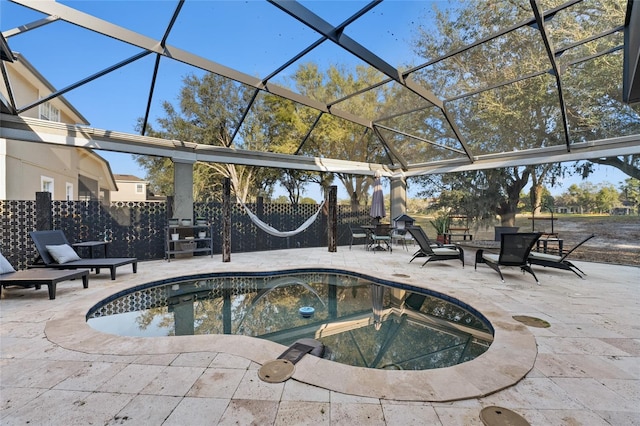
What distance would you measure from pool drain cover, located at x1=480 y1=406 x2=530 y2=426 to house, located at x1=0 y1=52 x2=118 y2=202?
7.00m

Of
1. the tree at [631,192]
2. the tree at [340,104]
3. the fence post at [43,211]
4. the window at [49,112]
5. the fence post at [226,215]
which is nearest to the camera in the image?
the fence post at [43,211]

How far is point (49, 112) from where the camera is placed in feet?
28.6

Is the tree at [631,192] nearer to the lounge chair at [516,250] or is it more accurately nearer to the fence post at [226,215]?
the lounge chair at [516,250]

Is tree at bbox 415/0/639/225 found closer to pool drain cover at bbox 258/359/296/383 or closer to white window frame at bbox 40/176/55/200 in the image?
pool drain cover at bbox 258/359/296/383

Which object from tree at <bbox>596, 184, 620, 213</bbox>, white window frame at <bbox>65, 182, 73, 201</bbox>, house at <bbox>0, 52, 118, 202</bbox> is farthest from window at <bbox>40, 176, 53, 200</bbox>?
tree at <bbox>596, 184, 620, 213</bbox>

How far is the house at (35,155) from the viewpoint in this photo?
256 inches

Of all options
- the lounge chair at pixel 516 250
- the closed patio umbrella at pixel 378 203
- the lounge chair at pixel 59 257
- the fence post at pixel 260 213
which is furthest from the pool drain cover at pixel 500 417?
the closed patio umbrella at pixel 378 203

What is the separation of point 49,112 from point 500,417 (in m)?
12.3

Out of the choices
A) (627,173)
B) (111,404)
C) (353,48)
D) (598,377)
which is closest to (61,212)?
(111,404)

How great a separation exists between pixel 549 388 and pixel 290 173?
13.2m

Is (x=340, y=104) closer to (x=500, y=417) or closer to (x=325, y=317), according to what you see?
(x=325, y=317)

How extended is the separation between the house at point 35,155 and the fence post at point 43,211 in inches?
53.1

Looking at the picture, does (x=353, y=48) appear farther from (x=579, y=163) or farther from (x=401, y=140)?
(x=579, y=163)

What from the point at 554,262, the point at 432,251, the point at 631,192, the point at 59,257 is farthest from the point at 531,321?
the point at 631,192
